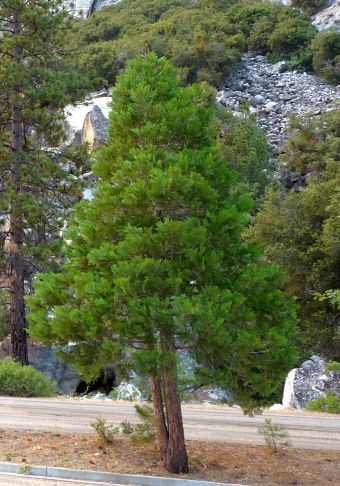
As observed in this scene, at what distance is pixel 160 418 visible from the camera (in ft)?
26.5

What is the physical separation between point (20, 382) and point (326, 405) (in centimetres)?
797

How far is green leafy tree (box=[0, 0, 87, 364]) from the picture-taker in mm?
19234

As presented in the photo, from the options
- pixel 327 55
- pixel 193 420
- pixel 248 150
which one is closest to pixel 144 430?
pixel 193 420

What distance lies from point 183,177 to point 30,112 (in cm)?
1346

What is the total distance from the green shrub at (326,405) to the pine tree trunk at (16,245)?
886 centimetres

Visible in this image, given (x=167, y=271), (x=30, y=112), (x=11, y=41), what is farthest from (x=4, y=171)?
(x=167, y=271)

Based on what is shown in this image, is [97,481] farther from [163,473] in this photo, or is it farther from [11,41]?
[11,41]

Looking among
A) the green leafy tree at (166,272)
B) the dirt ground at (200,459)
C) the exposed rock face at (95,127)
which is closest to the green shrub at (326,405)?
the dirt ground at (200,459)

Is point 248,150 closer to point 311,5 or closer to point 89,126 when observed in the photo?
point 89,126

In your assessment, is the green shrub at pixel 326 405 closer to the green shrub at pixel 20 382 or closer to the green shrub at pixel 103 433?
the green shrub at pixel 20 382

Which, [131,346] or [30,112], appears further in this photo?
[30,112]

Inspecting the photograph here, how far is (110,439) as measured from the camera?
9383 millimetres

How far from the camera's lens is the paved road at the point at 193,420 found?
425 inches

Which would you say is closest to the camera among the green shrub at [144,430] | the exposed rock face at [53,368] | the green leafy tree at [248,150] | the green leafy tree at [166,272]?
the green leafy tree at [166,272]
